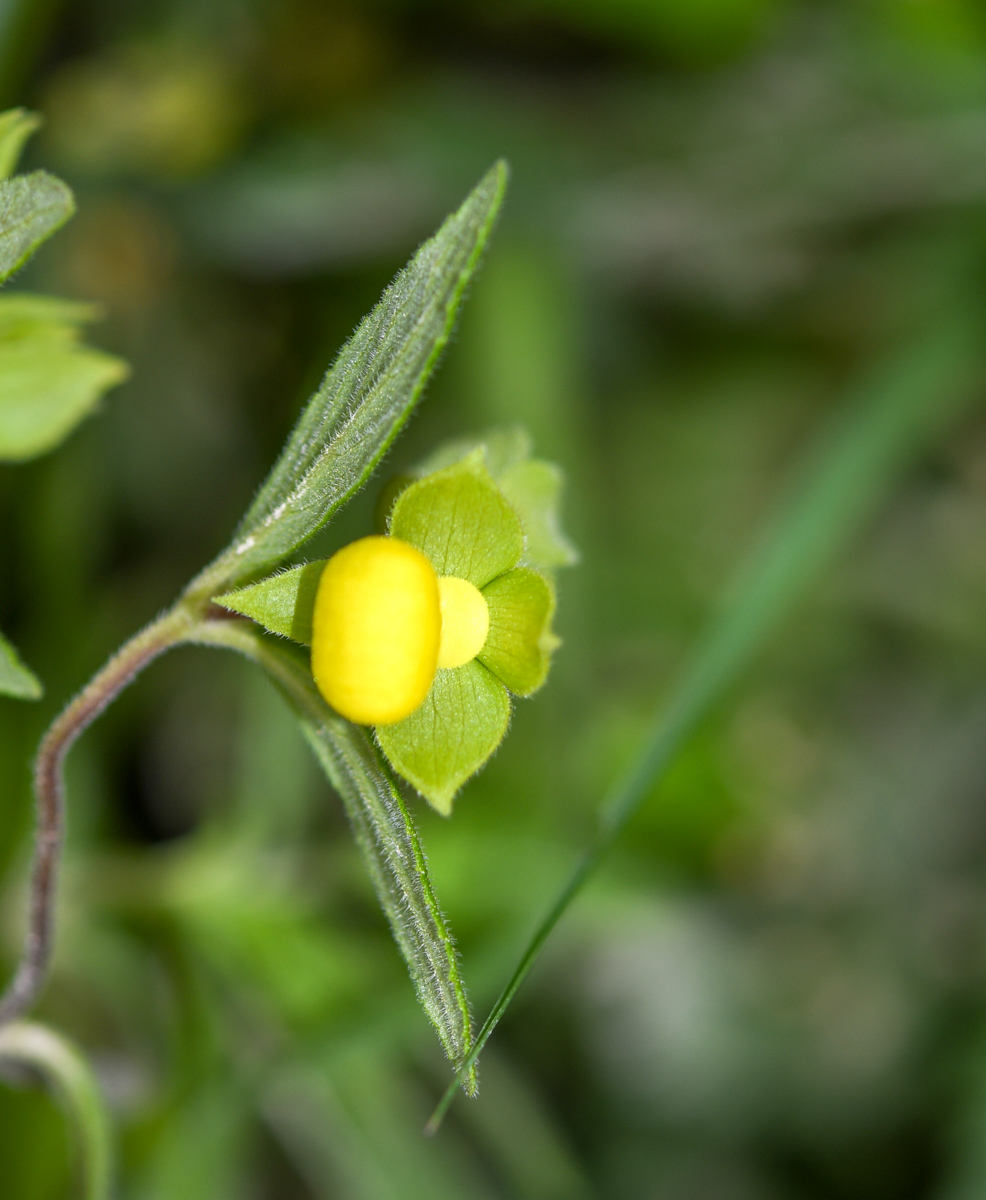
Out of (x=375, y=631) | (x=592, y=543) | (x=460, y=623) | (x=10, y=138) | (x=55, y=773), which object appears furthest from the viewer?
(x=592, y=543)

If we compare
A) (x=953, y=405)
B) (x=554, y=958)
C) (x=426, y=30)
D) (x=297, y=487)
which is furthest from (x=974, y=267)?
(x=297, y=487)

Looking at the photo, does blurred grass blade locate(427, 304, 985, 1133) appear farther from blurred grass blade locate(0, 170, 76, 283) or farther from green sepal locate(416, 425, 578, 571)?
blurred grass blade locate(0, 170, 76, 283)

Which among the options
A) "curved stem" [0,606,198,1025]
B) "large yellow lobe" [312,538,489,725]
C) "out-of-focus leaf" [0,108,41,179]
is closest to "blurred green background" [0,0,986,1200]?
"curved stem" [0,606,198,1025]

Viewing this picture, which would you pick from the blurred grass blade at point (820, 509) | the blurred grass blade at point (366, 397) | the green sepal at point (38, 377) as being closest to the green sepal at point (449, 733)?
the blurred grass blade at point (366, 397)

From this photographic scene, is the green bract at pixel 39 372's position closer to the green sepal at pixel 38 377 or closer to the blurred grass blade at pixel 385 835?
the green sepal at pixel 38 377

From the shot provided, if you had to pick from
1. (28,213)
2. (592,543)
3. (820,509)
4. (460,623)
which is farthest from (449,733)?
(592,543)

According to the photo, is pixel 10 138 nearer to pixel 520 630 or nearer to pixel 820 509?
pixel 520 630

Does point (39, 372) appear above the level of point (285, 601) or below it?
above
